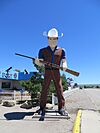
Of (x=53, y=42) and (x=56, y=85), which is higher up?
(x=53, y=42)

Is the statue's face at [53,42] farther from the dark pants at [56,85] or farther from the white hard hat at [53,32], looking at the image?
the dark pants at [56,85]

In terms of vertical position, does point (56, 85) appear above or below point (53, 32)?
below

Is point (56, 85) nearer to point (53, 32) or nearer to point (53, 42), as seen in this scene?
point (53, 42)

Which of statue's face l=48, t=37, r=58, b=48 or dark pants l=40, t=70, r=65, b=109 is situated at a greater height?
statue's face l=48, t=37, r=58, b=48

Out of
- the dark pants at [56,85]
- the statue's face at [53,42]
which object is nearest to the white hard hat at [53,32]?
the statue's face at [53,42]

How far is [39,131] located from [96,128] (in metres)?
1.27

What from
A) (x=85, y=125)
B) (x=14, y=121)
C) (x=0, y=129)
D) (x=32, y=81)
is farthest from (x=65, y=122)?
(x=32, y=81)

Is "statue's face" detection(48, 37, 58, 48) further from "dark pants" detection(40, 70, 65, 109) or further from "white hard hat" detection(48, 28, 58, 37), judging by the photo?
"dark pants" detection(40, 70, 65, 109)

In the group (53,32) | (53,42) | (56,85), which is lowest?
(56,85)

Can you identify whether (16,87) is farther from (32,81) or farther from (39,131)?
(39,131)

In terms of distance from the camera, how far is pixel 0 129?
643 cm

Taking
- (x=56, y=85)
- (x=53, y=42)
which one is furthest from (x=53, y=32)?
(x=56, y=85)

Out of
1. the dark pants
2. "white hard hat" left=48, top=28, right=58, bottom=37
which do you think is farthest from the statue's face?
the dark pants

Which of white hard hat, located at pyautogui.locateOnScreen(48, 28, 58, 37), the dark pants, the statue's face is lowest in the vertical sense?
the dark pants
